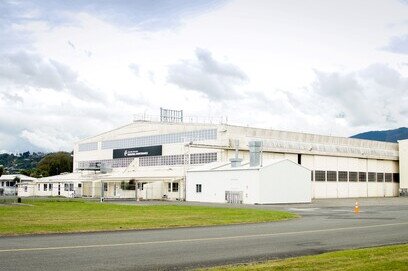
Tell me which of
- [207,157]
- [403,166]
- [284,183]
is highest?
[207,157]

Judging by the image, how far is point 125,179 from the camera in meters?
76.9

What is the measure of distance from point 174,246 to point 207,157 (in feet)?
178

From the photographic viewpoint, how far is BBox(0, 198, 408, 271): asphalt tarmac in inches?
508

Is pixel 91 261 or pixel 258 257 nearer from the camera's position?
pixel 91 261

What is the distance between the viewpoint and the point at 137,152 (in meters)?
82.9

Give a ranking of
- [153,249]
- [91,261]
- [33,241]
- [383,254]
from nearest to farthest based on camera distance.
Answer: [91,261], [383,254], [153,249], [33,241]

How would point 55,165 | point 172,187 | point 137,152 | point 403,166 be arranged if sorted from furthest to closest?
point 55,165 < point 403,166 < point 137,152 < point 172,187

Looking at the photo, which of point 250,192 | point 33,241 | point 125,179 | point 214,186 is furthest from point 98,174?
point 33,241

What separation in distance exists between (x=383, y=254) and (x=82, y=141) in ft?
288

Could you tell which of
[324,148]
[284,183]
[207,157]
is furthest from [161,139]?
[324,148]

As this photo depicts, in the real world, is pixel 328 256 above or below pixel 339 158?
below

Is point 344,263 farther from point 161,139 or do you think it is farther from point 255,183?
point 161,139

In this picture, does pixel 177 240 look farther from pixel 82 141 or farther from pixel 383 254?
pixel 82 141

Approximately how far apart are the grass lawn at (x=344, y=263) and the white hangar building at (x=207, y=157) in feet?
161
